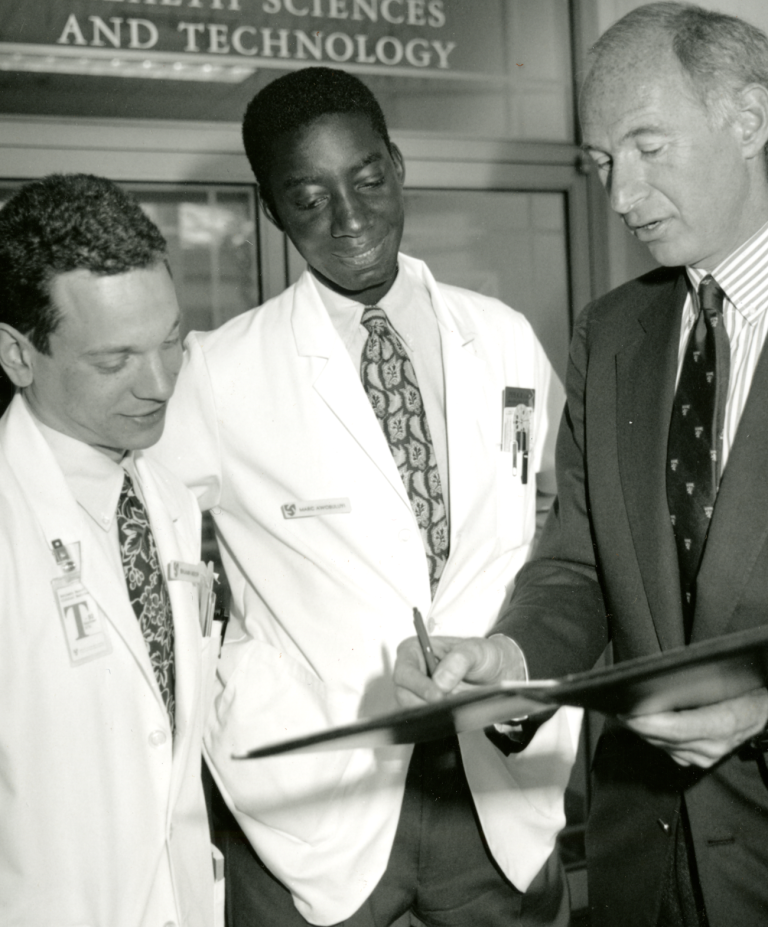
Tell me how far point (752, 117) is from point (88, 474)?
3.89ft

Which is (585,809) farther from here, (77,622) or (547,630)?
(77,622)

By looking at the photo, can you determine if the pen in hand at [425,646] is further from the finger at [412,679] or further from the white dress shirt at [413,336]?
the white dress shirt at [413,336]

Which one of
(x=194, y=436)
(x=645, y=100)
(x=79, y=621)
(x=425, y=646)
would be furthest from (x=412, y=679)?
(x=645, y=100)

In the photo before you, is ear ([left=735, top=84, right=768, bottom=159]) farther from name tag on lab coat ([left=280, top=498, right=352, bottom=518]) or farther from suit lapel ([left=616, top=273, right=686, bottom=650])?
name tag on lab coat ([left=280, top=498, right=352, bottom=518])

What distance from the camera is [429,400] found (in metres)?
2.03

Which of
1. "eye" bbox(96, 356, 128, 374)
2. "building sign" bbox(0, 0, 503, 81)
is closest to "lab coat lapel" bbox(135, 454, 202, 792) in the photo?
"eye" bbox(96, 356, 128, 374)

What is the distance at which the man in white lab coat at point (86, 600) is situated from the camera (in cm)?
144

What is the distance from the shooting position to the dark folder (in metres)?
1.04

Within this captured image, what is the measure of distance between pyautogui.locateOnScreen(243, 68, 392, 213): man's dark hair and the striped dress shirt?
770 millimetres

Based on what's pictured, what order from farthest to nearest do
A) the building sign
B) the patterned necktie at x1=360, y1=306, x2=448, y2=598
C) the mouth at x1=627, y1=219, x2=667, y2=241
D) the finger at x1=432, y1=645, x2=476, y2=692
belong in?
the building sign → the patterned necktie at x1=360, y1=306, x2=448, y2=598 → the mouth at x1=627, y1=219, x2=667, y2=241 → the finger at x1=432, y1=645, x2=476, y2=692

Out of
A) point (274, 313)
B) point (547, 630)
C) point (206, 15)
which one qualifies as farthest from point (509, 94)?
point (547, 630)

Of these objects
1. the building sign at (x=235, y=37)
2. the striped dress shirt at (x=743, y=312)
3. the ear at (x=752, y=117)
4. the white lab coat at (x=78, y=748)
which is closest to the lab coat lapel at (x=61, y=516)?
the white lab coat at (x=78, y=748)

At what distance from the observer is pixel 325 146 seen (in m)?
1.87

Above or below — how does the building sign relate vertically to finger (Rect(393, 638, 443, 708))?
above
